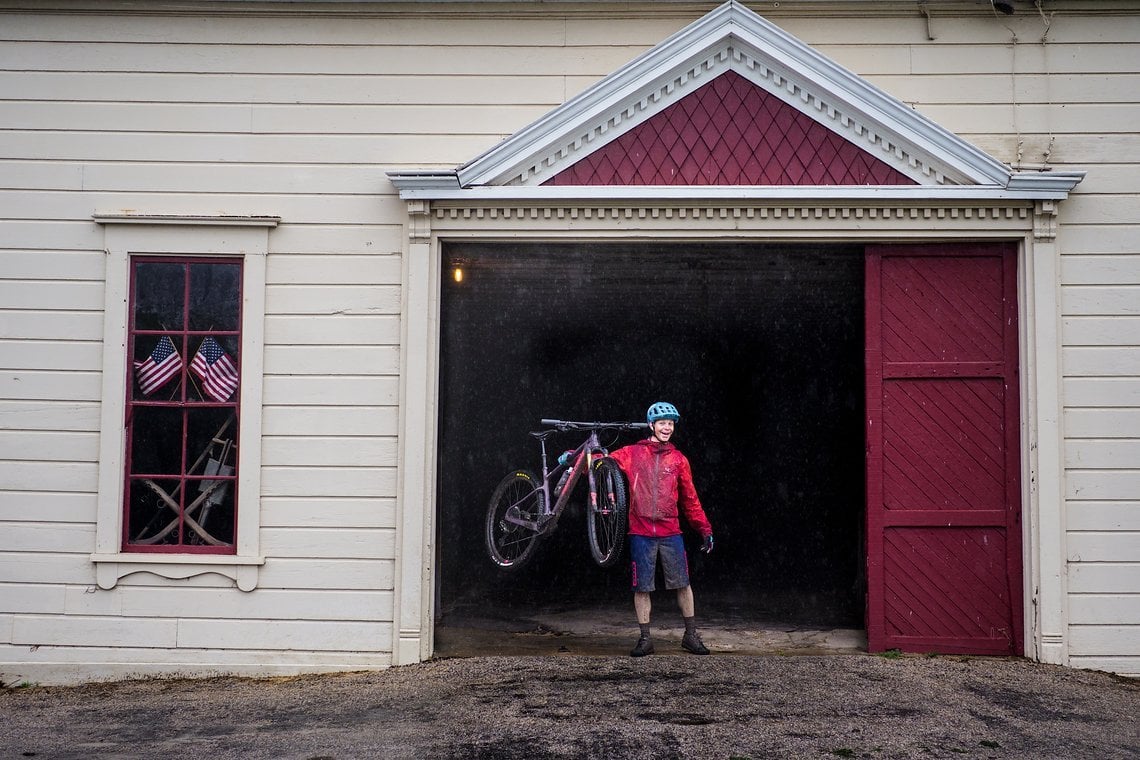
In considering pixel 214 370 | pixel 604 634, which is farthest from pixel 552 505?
pixel 214 370

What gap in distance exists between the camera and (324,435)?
7.43 m

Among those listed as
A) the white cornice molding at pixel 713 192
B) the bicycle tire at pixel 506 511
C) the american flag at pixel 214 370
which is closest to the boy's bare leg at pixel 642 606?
the bicycle tire at pixel 506 511

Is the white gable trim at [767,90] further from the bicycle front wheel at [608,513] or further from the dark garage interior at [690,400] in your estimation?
the dark garage interior at [690,400]

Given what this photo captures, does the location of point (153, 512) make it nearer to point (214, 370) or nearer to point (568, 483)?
point (214, 370)

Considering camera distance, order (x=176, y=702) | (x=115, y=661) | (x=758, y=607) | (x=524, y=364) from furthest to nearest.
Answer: (x=524, y=364) < (x=758, y=607) < (x=115, y=661) < (x=176, y=702)

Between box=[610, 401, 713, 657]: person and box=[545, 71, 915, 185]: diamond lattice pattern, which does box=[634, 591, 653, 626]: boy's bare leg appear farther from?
box=[545, 71, 915, 185]: diamond lattice pattern

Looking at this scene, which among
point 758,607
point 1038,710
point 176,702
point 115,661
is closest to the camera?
point 1038,710

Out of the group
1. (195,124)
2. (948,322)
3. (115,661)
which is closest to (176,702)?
(115,661)

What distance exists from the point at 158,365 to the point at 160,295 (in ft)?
1.76

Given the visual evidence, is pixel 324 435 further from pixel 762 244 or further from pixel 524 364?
pixel 524 364

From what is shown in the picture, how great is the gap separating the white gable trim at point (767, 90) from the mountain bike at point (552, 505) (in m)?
2.70

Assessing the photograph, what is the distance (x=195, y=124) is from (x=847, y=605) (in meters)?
7.70

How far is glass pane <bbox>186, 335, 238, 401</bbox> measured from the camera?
754 cm

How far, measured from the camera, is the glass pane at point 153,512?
7469 mm
